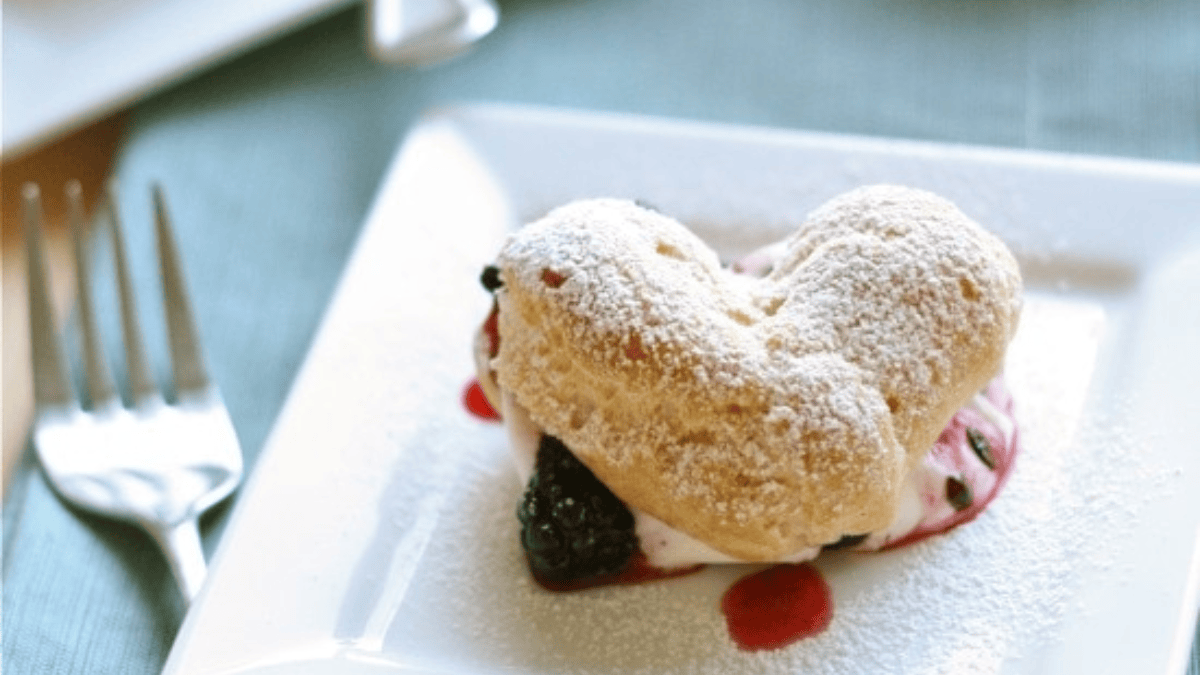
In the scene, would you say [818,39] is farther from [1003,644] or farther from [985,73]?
[1003,644]

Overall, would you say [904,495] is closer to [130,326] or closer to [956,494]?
[956,494]

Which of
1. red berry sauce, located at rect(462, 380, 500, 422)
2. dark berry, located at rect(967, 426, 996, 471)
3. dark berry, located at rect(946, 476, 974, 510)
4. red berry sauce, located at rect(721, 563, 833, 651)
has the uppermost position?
red berry sauce, located at rect(462, 380, 500, 422)

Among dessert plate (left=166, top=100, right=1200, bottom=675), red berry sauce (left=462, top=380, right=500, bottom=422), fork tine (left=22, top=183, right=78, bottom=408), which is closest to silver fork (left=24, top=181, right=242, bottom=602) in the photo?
fork tine (left=22, top=183, right=78, bottom=408)

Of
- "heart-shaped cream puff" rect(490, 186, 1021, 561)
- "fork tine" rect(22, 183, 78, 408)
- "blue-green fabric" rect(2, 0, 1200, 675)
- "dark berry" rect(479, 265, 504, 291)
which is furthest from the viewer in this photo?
"blue-green fabric" rect(2, 0, 1200, 675)

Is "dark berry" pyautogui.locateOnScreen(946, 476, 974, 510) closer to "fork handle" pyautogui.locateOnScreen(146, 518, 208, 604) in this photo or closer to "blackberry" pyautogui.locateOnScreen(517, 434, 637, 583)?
"blackberry" pyautogui.locateOnScreen(517, 434, 637, 583)

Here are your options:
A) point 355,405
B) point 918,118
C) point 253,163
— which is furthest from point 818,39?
point 355,405

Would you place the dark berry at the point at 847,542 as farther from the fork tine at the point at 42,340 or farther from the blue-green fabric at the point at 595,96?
the fork tine at the point at 42,340

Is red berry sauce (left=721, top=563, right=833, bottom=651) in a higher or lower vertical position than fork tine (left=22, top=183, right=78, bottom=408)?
lower
